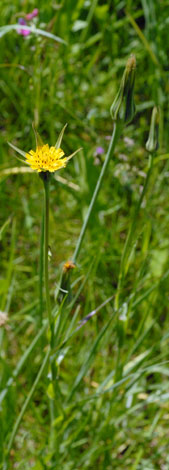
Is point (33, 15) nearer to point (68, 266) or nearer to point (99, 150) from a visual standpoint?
point (99, 150)

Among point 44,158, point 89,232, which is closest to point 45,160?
point 44,158

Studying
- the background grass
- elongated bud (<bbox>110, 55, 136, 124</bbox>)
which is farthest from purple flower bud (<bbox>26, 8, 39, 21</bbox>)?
elongated bud (<bbox>110, 55, 136, 124</bbox>)

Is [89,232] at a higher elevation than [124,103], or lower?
higher

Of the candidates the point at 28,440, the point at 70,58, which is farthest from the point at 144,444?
the point at 70,58

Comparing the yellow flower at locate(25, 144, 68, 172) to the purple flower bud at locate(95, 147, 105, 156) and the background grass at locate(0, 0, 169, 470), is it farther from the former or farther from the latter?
the purple flower bud at locate(95, 147, 105, 156)

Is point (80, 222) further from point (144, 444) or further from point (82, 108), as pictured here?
point (144, 444)
